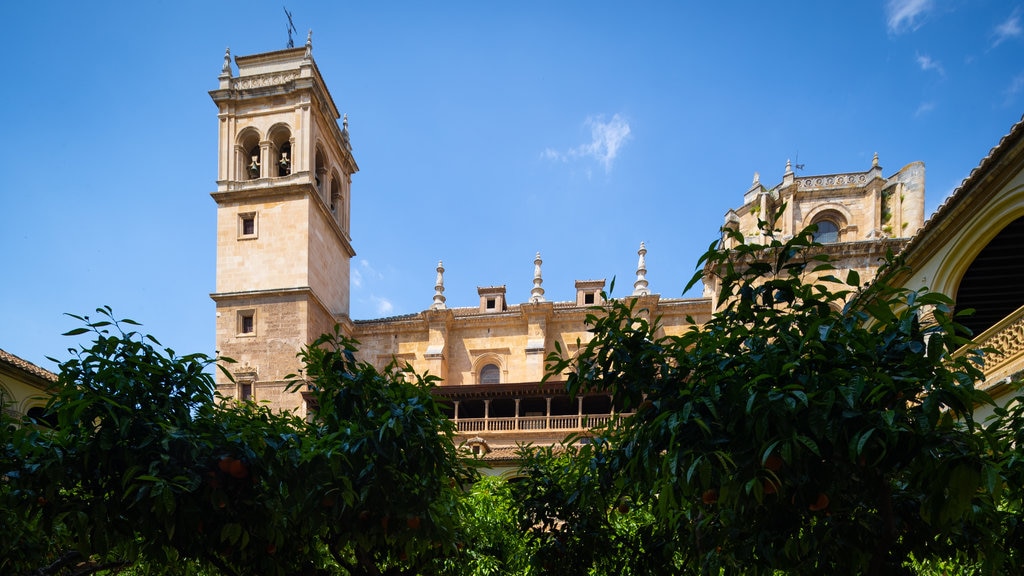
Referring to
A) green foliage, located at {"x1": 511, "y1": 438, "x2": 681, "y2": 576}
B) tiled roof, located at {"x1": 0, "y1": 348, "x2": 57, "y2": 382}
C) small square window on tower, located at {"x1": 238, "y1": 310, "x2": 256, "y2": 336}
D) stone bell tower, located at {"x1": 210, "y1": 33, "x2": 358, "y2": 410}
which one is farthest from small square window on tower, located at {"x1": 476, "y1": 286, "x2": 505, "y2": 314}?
green foliage, located at {"x1": 511, "y1": 438, "x2": 681, "y2": 576}

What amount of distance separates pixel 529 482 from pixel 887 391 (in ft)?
14.3

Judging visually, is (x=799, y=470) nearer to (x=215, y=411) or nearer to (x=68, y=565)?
(x=215, y=411)

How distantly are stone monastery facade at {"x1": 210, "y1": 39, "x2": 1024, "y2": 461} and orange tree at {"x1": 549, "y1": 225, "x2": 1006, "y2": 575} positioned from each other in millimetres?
24355

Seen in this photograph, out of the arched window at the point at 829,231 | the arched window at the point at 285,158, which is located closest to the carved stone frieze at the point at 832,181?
the arched window at the point at 829,231

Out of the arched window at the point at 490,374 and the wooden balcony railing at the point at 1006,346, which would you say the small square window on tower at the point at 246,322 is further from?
the wooden balcony railing at the point at 1006,346

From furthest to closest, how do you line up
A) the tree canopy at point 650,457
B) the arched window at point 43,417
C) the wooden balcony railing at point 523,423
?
the wooden balcony railing at point 523,423
the arched window at point 43,417
the tree canopy at point 650,457

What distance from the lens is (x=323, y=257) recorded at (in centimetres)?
3359

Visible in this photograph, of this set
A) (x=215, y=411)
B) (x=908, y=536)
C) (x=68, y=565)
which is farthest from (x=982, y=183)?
(x=68, y=565)

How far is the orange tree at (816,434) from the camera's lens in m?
3.67

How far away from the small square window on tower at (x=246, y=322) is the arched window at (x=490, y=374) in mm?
10408

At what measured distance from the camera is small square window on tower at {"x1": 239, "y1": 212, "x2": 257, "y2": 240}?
32388mm

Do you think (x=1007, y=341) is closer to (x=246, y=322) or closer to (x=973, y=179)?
(x=973, y=179)

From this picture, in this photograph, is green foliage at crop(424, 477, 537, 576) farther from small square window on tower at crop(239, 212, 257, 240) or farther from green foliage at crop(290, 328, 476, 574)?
small square window on tower at crop(239, 212, 257, 240)

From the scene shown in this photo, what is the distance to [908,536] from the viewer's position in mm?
4750
